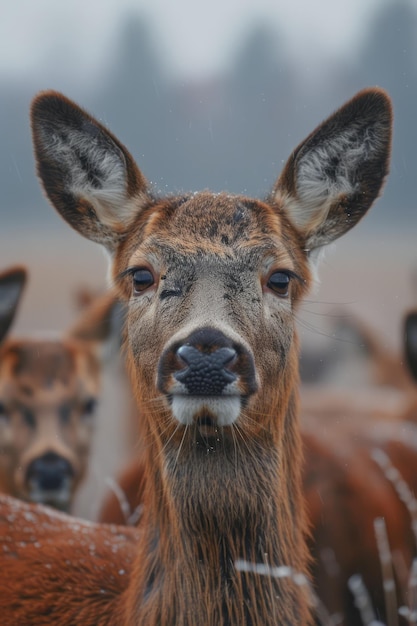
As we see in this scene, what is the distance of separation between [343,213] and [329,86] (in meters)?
39.0

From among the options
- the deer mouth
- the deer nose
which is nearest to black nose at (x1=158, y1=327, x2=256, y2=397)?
the deer nose

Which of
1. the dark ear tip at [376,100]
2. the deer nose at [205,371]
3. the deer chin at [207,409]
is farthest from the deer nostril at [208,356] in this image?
the dark ear tip at [376,100]

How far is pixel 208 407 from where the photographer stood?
427cm

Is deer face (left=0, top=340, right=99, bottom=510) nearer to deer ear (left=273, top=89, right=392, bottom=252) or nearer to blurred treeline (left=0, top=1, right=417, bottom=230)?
deer ear (left=273, top=89, right=392, bottom=252)

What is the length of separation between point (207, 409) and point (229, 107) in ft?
128

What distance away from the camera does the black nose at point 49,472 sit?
811 centimetres

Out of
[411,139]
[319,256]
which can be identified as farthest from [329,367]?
[411,139]

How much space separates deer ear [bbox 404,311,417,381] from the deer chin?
13.4 ft

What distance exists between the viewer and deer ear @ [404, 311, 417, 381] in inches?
322

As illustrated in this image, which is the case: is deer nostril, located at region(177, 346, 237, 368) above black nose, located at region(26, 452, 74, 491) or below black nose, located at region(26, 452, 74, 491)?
below

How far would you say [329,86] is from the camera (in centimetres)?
4344

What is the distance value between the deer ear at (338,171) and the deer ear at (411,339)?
9.25 ft

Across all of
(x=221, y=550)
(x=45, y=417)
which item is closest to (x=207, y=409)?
(x=221, y=550)

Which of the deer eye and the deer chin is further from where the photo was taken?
the deer eye
